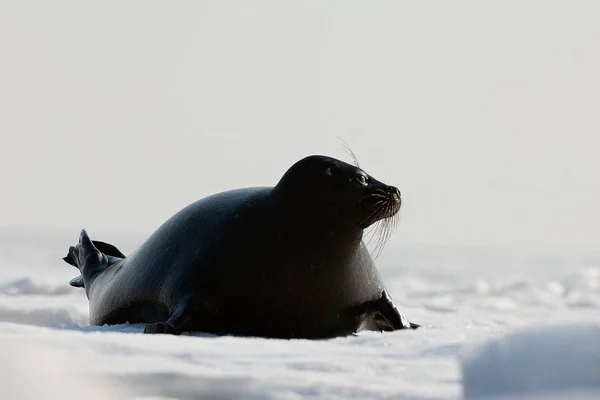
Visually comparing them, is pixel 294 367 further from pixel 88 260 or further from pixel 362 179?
pixel 88 260

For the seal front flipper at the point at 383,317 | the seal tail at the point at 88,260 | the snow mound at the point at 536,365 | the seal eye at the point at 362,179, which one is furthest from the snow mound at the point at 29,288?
the snow mound at the point at 536,365

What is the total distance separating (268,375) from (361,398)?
344 millimetres

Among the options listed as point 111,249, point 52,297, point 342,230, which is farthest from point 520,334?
point 52,297

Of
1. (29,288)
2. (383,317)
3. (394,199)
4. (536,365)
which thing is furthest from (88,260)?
(536,365)

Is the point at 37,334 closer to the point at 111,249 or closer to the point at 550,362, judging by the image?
the point at 550,362

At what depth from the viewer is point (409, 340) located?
4461 mm

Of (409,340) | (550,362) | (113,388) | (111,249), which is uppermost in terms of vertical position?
(111,249)

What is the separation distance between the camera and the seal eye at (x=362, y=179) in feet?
18.7

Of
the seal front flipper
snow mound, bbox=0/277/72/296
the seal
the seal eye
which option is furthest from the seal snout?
snow mound, bbox=0/277/72/296

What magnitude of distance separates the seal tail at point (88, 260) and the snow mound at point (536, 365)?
14.7 feet

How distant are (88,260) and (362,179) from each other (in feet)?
8.61

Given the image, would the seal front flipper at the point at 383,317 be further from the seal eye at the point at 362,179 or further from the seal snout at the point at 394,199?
the seal eye at the point at 362,179

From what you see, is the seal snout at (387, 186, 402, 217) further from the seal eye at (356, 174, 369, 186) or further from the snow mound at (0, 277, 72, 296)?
the snow mound at (0, 277, 72, 296)

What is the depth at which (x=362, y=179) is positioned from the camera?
5.73 metres
